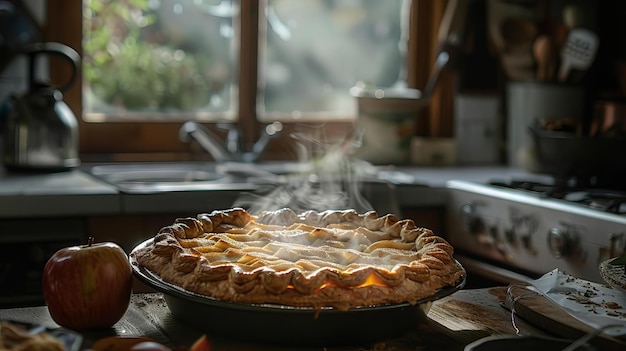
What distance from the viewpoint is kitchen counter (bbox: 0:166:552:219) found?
2.24 m

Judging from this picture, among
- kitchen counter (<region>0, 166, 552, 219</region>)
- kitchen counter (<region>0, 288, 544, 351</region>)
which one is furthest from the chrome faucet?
kitchen counter (<region>0, 288, 544, 351</region>)

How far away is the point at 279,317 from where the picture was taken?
1.12m

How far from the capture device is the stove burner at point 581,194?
2162mm

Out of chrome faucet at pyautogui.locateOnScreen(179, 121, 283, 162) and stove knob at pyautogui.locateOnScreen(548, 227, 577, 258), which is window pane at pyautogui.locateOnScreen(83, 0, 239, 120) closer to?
chrome faucet at pyautogui.locateOnScreen(179, 121, 283, 162)

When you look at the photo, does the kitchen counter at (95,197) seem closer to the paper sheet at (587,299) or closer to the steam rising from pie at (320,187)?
the steam rising from pie at (320,187)

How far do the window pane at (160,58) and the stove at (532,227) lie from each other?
967mm

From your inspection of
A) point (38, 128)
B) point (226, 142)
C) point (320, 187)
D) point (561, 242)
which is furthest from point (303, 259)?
point (226, 142)

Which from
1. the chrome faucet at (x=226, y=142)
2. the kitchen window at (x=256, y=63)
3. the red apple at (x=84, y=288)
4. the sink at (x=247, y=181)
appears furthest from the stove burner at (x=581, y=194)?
the red apple at (x=84, y=288)

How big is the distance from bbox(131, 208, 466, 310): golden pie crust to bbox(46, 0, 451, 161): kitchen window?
62.2 inches

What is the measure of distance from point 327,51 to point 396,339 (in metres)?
2.23

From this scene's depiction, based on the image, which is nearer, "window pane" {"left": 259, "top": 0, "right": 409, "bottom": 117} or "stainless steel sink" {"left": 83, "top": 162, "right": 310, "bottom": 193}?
"stainless steel sink" {"left": 83, "top": 162, "right": 310, "bottom": 193}

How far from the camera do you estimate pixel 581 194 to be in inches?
93.6

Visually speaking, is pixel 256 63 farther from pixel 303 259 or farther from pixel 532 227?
pixel 303 259

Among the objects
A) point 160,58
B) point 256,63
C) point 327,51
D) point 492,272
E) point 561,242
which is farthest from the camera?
point 327,51
